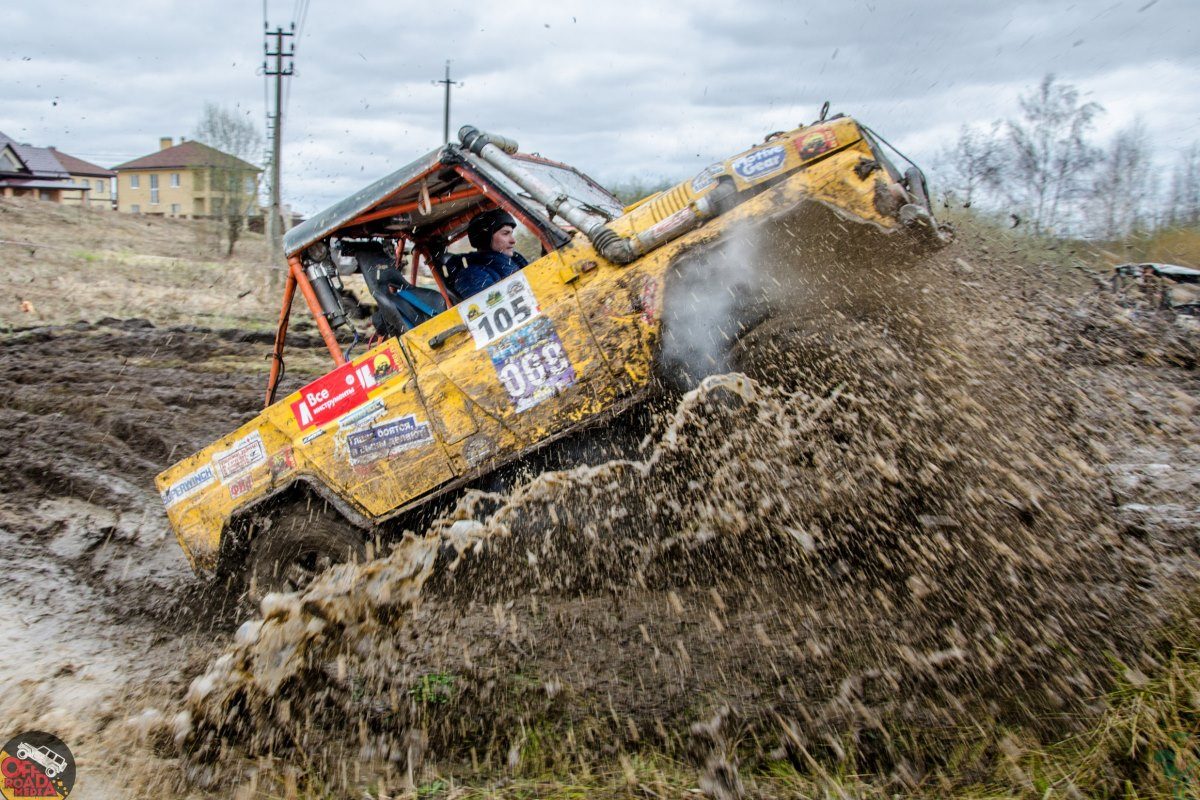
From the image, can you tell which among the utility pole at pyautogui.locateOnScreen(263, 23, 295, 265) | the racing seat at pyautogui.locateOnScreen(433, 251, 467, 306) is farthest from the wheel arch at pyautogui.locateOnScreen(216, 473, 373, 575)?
the utility pole at pyautogui.locateOnScreen(263, 23, 295, 265)

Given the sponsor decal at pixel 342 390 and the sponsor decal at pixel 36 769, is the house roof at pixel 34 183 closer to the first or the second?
the sponsor decal at pixel 342 390

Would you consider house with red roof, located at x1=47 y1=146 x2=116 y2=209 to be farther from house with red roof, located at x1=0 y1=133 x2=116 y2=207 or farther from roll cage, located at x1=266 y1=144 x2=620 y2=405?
roll cage, located at x1=266 y1=144 x2=620 y2=405

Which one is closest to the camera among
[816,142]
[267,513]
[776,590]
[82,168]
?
[816,142]

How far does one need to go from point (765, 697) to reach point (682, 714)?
30 cm

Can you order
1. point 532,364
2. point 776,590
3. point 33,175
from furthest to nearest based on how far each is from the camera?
point 33,175 < point 776,590 < point 532,364

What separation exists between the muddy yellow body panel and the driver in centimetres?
66

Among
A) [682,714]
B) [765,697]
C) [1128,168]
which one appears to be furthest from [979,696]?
[1128,168]

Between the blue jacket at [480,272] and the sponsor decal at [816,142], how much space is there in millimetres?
1608

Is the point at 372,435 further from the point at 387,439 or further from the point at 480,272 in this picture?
the point at 480,272

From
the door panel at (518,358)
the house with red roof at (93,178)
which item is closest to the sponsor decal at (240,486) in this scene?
the door panel at (518,358)

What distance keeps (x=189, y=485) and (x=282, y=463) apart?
0.72m

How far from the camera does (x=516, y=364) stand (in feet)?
12.6

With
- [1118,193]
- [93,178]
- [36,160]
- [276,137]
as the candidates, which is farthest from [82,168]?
[1118,193]

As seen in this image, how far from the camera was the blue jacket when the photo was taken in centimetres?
460
